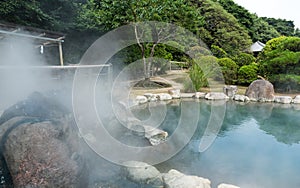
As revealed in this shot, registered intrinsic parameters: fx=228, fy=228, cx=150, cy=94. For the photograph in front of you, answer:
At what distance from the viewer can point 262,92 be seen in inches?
368

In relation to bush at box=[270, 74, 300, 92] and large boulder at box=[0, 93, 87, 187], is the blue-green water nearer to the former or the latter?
large boulder at box=[0, 93, 87, 187]

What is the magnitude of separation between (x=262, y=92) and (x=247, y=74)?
305cm

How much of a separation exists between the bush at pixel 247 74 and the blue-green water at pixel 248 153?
4762 mm

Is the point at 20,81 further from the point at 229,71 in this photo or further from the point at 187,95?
the point at 229,71

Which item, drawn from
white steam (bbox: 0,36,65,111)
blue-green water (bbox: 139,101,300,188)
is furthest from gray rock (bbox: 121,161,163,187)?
white steam (bbox: 0,36,65,111)

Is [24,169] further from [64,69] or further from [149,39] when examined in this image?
[149,39]

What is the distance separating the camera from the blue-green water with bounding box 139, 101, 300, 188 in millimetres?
3709

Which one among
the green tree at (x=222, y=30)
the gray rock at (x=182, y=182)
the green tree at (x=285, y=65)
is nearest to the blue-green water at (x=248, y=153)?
the gray rock at (x=182, y=182)

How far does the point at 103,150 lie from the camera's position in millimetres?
4371

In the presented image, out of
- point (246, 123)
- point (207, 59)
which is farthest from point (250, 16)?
point (246, 123)

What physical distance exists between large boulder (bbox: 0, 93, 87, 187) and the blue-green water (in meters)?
1.88

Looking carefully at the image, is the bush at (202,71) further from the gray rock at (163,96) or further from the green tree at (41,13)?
the green tree at (41,13)

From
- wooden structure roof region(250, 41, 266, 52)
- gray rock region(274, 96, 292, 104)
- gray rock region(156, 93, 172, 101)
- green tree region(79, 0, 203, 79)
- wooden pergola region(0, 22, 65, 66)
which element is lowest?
gray rock region(274, 96, 292, 104)

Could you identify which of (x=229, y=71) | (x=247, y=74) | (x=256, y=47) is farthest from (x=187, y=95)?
(x=256, y=47)
